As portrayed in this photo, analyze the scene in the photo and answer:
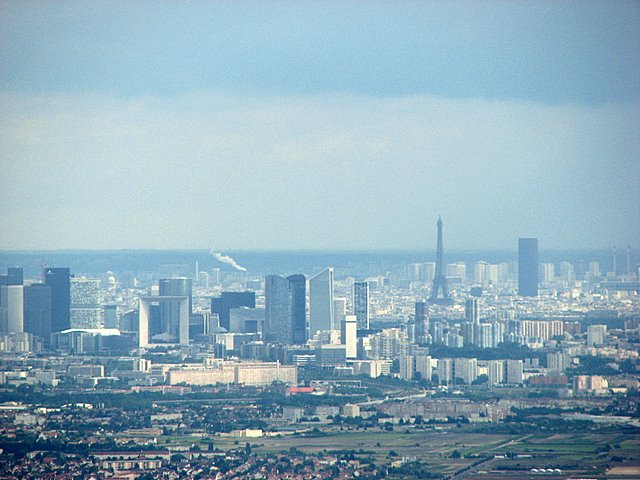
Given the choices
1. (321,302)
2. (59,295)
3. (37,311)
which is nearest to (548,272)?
→ (321,302)

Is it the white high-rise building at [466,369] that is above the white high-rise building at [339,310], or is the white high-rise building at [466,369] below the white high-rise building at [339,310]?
below

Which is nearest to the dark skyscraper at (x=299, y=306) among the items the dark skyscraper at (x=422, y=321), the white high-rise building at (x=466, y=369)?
the dark skyscraper at (x=422, y=321)

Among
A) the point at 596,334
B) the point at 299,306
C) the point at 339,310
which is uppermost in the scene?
the point at 299,306

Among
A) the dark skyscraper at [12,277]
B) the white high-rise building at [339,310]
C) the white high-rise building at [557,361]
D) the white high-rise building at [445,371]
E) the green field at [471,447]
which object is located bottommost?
the green field at [471,447]

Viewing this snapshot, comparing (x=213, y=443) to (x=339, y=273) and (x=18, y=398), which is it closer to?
(x=18, y=398)

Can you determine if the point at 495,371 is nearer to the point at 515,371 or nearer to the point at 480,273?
the point at 515,371

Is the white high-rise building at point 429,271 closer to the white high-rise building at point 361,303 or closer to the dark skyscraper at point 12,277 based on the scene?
the white high-rise building at point 361,303
